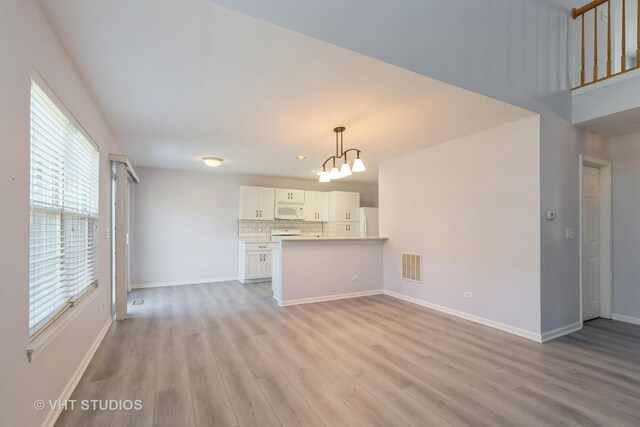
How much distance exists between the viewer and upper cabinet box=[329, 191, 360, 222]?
7.80 metres

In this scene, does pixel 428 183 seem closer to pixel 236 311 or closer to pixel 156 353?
pixel 236 311

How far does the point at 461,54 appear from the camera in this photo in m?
2.76

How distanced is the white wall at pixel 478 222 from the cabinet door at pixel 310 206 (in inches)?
114

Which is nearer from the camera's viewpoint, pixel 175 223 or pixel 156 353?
pixel 156 353

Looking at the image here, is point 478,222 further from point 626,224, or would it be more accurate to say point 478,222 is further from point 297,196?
point 297,196

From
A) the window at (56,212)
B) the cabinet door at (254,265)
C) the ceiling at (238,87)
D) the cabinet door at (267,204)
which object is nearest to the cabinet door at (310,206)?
the cabinet door at (267,204)

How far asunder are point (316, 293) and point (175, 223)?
11.8 feet

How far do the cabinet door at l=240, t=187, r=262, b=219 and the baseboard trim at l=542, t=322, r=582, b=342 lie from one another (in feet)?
18.2

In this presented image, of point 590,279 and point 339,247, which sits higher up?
point 339,247

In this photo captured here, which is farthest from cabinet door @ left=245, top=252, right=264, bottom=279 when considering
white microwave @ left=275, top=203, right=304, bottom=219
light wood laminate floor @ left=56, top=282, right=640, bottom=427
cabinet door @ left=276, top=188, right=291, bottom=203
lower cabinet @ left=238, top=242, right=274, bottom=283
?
light wood laminate floor @ left=56, top=282, right=640, bottom=427

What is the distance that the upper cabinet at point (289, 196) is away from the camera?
7.21 meters

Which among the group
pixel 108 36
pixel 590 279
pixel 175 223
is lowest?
pixel 590 279

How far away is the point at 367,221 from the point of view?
8148mm

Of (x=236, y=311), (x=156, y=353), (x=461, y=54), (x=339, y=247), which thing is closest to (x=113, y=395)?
(x=156, y=353)
